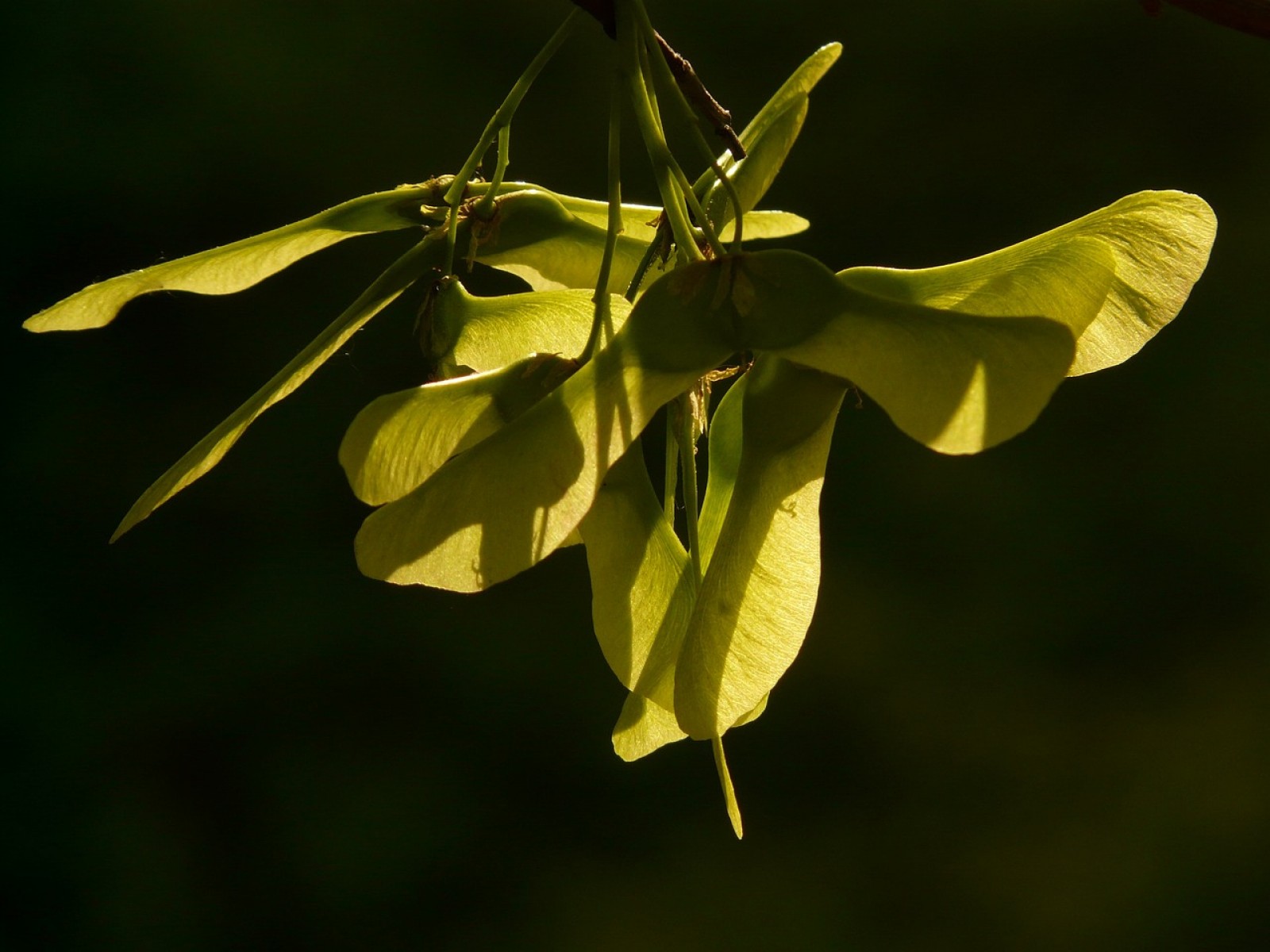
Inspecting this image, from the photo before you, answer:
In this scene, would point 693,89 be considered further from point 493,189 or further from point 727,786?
point 727,786

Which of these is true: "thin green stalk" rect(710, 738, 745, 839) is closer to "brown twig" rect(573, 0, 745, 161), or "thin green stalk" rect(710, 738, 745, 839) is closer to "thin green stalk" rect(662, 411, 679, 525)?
"thin green stalk" rect(662, 411, 679, 525)

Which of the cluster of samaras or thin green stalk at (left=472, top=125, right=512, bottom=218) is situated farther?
thin green stalk at (left=472, top=125, right=512, bottom=218)

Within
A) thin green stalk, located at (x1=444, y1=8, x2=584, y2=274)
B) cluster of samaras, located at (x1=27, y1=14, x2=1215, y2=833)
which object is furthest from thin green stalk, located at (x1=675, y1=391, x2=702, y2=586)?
thin green stalk, located at (x1=444, y1=8, x2=584, y2=274)

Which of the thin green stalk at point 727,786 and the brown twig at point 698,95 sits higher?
the brown twig at point 698,95

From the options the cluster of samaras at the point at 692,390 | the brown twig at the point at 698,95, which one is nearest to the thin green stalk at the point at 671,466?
the cluster of samaras at the point at 692,390

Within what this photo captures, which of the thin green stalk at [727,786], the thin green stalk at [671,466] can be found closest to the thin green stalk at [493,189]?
the thin green stalk at [671,466]

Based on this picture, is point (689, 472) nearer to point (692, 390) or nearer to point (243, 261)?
point (692, 390)

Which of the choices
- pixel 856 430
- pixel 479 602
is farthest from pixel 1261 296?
pixel 479 602

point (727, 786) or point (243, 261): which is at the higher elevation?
point (243, 261)

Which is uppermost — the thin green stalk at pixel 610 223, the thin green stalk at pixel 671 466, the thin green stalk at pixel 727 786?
the thin green stalk at pixel 610 223

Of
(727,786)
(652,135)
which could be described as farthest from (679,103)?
(727,786)

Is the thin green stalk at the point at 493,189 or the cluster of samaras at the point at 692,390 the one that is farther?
the thin green stalk at the point at 493,189

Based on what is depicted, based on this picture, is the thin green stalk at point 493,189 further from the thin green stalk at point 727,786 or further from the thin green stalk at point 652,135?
the thin green stalk at point 727,786
